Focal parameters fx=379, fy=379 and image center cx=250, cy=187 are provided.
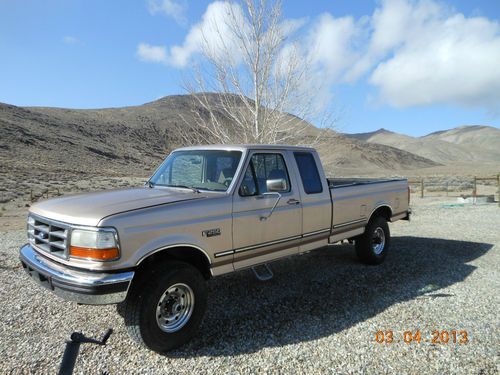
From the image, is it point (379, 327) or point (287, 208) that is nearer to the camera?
point (379, 327)

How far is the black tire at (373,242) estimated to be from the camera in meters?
6.39

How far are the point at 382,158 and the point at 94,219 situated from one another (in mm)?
101680

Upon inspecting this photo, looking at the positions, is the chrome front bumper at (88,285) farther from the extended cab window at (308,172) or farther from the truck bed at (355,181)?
the truck bed at (355,181)

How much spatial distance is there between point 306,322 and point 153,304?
1812 millimetres

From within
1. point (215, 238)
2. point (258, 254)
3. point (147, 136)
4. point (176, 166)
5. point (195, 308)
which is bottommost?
point (195, 308)

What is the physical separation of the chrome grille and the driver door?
168 centimetres

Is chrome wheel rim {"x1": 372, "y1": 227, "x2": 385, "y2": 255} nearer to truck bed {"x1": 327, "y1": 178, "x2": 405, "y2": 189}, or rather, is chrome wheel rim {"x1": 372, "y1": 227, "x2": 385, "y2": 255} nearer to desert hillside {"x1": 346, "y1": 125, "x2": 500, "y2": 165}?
truck bed {"x1": 327, "y1": 178, "x2": 405, "y2": 189}

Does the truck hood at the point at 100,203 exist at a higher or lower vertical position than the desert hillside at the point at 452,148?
lower

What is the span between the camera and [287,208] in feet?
15.6

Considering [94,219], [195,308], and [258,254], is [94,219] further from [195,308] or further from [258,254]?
[258,254]

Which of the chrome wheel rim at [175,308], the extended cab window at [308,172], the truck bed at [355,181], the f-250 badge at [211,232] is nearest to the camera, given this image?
the chrome wheel rim at [175,308]

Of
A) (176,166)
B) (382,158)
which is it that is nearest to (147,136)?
(382,158)

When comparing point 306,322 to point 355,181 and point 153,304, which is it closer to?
point 153,304

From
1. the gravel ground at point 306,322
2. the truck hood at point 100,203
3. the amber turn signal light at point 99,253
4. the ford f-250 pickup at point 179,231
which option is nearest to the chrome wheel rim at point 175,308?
the ford f-250 pickup at point 179,231
